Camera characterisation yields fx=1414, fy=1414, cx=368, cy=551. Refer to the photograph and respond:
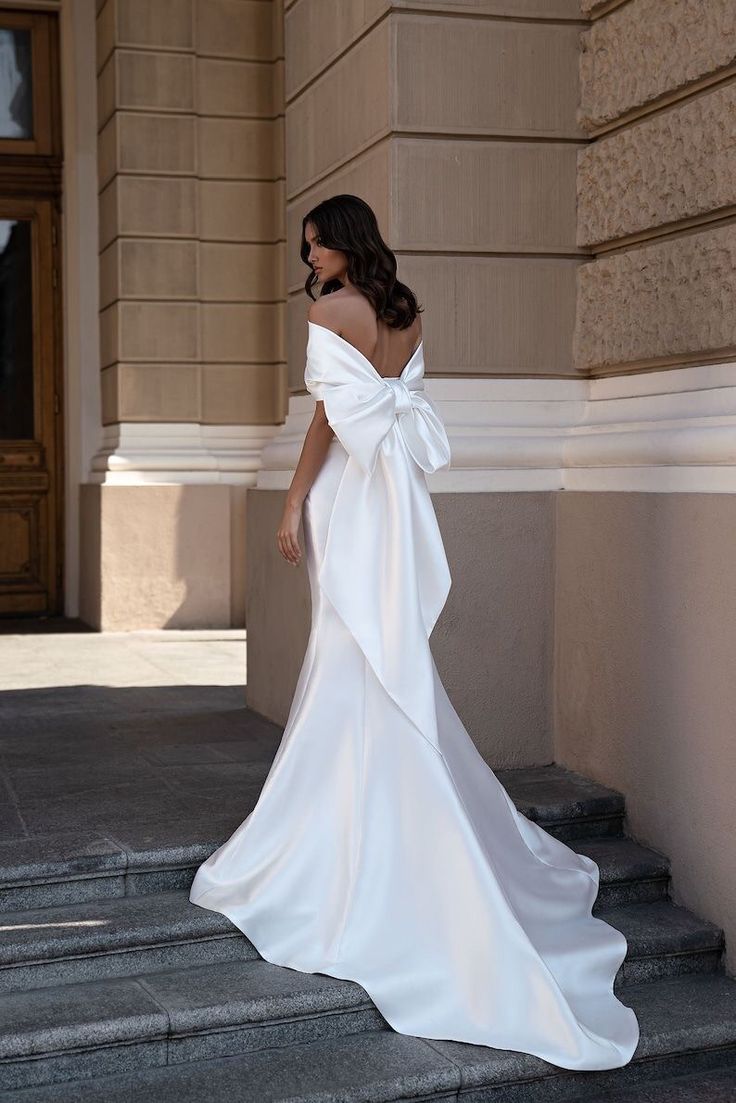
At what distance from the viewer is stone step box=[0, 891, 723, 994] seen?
378 cm

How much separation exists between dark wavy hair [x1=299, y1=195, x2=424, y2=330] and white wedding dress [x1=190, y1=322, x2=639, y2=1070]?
6.4 inches

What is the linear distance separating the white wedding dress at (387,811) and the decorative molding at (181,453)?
573 cm

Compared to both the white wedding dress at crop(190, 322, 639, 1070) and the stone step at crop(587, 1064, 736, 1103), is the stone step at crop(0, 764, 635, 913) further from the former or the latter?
the stone step at crop(587, 1064, 736, 1103)

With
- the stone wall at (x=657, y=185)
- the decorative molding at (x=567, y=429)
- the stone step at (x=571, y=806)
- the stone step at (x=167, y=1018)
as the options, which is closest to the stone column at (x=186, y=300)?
the decorative molding at (x=567, y=429)

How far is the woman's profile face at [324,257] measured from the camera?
4.00 meters

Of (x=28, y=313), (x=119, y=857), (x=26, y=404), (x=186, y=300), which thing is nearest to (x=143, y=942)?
(x=119, y=857)

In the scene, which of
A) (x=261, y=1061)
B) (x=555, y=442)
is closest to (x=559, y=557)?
(x=555, y=442)

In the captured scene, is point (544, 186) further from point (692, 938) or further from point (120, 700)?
point (120, 700)

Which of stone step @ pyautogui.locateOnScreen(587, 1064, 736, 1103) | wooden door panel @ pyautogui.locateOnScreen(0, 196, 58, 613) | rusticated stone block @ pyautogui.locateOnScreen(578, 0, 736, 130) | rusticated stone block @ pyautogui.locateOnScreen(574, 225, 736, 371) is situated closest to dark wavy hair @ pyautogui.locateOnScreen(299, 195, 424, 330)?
rusticated stone block @ pyautogui.locateOnScreen(574, 225, 736, 371)

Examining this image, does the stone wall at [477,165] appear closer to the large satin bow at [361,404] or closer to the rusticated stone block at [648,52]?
the rusticated stone block at [648,52]

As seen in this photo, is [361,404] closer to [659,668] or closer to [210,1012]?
[659,668]

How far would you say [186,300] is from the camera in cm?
981

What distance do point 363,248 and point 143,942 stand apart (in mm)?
2020

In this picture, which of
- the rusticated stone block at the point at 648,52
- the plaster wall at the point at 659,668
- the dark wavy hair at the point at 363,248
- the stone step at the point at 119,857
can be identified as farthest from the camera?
the rusticated stone block at the point at 648,52
